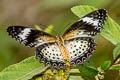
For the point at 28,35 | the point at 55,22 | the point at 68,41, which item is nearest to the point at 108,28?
the point at 68,41

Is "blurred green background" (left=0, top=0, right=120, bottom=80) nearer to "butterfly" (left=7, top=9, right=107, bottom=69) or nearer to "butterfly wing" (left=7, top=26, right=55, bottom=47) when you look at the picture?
"butterfly" (left=7, top=9, right=107, bottom=69)

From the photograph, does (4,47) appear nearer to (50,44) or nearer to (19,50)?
(19,50)

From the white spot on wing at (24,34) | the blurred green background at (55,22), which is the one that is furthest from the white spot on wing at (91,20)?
the white spot on wing at (24,34)

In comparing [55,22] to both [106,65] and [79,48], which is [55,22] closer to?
[79,48]

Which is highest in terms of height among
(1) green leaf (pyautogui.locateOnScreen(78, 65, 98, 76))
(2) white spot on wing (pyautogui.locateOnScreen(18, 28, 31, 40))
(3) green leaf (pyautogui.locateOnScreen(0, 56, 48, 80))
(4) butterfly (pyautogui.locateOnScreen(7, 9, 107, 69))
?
(2) white spot on wing (pyautogui.locateOnScreen(18, 28, 31, 40))

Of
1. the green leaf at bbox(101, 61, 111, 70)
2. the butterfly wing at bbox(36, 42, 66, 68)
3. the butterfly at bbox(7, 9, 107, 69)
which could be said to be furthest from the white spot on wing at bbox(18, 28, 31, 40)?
the green leaf at bbox(101, 61, 111, 70)

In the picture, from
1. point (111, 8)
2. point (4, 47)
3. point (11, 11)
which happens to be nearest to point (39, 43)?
point (111, 8)
